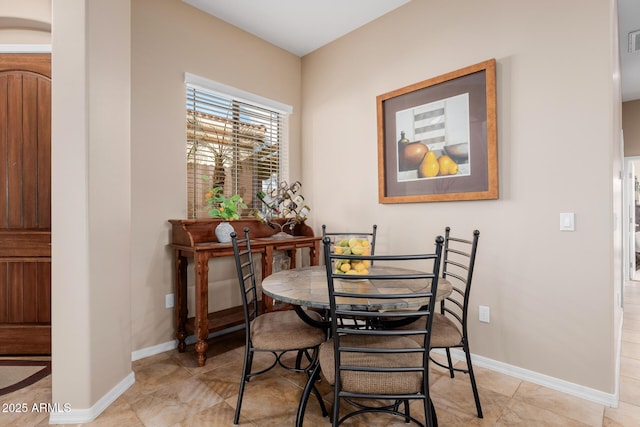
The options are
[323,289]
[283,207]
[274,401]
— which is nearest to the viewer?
[323,289]

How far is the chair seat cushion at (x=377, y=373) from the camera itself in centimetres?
132

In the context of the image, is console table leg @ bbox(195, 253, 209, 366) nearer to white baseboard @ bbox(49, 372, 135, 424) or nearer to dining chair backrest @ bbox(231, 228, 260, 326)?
dining chair backrest @ bbox(231, 228, 260, 326)

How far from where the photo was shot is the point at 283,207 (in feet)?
11.6

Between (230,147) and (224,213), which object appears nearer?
(224,213)

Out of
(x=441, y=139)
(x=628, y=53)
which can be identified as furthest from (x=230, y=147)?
(x=628, y=53)

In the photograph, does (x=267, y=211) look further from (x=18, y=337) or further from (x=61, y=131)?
(x=18, y=337)

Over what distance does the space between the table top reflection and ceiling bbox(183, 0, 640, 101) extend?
7.83ft

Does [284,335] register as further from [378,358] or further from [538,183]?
[538,183]

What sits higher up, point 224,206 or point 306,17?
point 306,17

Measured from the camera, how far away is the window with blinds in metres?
2.97

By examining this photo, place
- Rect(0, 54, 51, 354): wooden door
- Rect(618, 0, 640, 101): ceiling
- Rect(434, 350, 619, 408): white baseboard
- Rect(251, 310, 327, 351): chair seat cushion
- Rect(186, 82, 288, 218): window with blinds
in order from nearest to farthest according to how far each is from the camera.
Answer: Rect(251, 310, 327, 351): chair seat cushion
Rect(434, 350, 619, 408): white baseboard
Rect(0, 54, 51, 354): wooden door
Rect(618, 0, 640, 101): ceiling
Rect(186, 82, 288, 218): window with blinds

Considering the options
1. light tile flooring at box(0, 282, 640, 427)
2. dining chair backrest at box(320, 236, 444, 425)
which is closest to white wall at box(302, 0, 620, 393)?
light tile flooring at box(0, 282, 640, 427)

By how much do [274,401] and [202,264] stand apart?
1069 millimetres

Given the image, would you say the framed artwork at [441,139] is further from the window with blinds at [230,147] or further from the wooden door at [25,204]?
the wooden door at [25,204]
